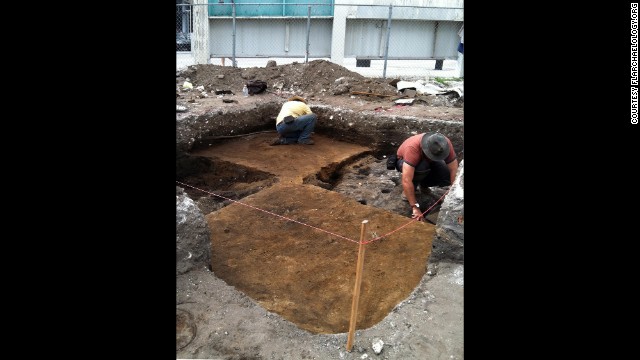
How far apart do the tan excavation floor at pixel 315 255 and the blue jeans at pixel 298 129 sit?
8.76ft

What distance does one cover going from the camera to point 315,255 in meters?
5.08

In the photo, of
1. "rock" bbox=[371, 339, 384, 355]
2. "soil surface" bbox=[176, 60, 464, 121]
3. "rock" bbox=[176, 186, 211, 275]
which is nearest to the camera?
"rock" bbox=[371, 339, 384, 355]

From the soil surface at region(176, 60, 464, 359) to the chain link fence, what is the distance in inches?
199

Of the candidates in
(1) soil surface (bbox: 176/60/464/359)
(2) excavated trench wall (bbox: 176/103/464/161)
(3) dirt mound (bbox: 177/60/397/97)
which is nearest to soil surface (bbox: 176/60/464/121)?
(3) dirt mound (bbox: 177/60/397/97)

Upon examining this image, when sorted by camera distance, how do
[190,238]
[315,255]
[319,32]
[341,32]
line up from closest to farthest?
1. [190,238]
2. [315,255]
3. [341,32]
4. [319,32]

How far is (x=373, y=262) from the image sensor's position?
4.91 m

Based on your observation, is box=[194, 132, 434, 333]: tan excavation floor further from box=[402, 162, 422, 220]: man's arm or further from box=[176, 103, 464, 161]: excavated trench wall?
box=[176, 103, 464, 161]: excavated trench wall

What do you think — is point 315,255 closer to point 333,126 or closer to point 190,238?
point 190,238

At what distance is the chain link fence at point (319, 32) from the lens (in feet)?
47.3

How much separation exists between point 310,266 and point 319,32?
37.8ft

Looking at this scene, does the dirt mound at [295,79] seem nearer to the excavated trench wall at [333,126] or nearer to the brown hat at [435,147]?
the excavated trench wall at [333,126]

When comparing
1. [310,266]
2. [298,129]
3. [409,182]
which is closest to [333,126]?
[298,129]

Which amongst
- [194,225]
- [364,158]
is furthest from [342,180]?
[194,225]

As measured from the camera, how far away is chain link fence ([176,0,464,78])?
1442 cm
